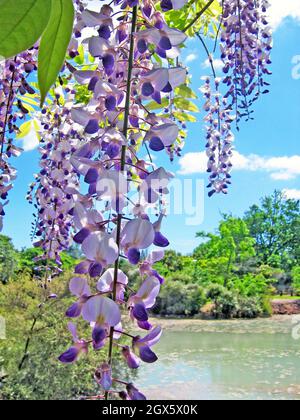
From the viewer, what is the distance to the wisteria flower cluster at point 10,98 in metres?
1.23

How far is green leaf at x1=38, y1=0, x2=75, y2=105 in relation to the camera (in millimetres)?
256

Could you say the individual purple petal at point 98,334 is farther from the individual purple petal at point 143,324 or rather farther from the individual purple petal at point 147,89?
the individual purple petal at point 147,89

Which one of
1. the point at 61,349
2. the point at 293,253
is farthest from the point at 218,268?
the point at 61,349

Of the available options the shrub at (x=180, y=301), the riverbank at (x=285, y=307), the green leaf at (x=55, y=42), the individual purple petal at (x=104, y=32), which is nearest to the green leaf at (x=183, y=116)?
the individual purple petal at (x=104, y=32)

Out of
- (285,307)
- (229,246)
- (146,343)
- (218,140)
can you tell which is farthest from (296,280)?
(146,343)

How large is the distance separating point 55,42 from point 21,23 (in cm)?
3

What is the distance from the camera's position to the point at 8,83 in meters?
1.37

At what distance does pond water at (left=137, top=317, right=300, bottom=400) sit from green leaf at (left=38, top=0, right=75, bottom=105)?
24.5 feet

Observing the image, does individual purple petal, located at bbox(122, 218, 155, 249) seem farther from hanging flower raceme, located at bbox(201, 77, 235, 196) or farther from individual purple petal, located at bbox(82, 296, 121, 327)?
hanging flower raceme, located at bbox(201, 77, 235, 196)

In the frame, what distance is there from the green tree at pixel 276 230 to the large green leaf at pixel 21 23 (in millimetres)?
24880

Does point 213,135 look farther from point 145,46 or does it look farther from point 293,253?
point 293,253

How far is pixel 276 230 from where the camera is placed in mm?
26719

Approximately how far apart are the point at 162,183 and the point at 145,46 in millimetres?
164

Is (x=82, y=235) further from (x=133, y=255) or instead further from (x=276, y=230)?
(x=276, y=230)
